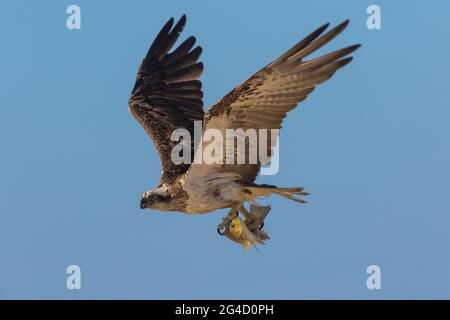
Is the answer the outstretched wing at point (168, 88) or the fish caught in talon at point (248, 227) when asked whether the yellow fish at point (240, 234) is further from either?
the outstretched wing at point (168, 88)

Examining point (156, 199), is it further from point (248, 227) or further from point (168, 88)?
point (168, 88)

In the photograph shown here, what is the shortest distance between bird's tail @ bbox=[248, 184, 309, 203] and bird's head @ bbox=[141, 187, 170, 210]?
1152mm

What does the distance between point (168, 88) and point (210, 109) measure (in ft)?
12.7

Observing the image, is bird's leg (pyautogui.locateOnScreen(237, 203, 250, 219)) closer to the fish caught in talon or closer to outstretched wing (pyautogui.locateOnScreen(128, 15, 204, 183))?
the fish caught in talon

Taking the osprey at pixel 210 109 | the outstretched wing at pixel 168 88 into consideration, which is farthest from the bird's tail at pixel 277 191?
the outstretched wing at pixel 168 88

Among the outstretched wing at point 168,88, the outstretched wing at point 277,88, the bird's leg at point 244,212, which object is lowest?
the bird's leg at point 244,212

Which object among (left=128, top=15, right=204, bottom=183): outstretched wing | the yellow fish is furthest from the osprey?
the yellow fish

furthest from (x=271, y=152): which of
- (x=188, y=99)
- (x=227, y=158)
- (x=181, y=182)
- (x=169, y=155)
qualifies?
(x=188, y=99)

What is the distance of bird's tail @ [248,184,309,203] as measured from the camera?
10.7 m

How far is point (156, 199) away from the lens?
1142 cm

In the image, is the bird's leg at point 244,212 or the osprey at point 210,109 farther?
the bird's leg at point 244,212

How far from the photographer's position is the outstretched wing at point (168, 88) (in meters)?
13.2

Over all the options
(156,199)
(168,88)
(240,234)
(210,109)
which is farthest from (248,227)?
(168,88)

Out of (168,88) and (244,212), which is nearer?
(244,212)
